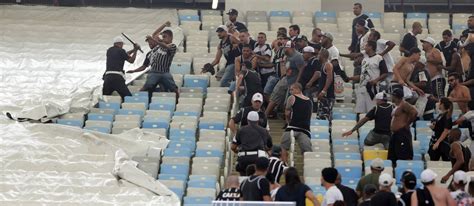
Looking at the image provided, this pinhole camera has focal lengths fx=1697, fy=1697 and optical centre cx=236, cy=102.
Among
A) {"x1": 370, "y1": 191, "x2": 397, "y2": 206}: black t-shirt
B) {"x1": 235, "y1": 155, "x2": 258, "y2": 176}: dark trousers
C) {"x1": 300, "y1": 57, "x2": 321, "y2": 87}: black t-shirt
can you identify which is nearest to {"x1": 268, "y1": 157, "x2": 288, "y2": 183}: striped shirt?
{"x1": 235, "y1": 155, "x2": 258, "y2": 176}: dark trousers

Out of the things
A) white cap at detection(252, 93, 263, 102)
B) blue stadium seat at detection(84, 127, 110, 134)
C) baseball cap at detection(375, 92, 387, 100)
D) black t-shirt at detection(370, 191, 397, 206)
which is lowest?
blue stadium seat at detection(84, 127, 110, 134)

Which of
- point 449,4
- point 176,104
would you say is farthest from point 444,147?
point 449,4

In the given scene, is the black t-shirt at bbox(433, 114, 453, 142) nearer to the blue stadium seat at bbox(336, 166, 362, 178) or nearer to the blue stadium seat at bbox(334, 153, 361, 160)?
the blue stadium seat at bbox(334, 153, 361, 160)

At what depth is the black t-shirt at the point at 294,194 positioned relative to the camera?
17.3 metres

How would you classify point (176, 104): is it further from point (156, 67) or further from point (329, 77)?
point (329, 77)

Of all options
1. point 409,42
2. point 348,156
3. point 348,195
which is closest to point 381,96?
point 348,156

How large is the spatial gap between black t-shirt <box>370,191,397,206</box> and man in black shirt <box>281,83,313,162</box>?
4.75m

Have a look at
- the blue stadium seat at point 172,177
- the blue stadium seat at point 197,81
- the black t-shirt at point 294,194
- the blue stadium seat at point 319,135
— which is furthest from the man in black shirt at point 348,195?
the blue stadium seat at point 197,81

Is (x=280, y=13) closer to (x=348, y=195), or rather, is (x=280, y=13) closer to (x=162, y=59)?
(x=162, y=59)

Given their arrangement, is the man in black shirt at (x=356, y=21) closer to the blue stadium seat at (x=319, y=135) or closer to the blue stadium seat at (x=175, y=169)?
the blue stadium seat at (x=319, y=135)

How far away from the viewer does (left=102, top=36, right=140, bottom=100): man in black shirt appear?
2431 cm

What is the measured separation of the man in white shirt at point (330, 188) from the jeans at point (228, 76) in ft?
24.5

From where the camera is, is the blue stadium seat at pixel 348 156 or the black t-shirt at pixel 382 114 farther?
the black t-shirt at pixel 382 114

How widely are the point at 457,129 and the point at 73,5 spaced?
455 inches
